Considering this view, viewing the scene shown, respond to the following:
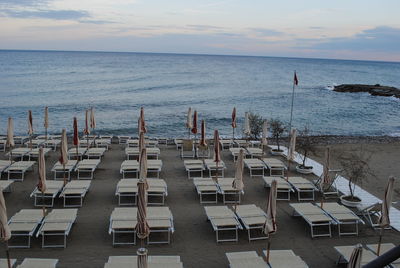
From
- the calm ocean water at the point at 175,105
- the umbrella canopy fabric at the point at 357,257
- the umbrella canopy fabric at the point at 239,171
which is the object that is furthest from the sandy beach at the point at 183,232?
the calm ocean water at the point at 175,105

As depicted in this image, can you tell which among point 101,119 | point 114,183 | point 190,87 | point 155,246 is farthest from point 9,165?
point 190,87

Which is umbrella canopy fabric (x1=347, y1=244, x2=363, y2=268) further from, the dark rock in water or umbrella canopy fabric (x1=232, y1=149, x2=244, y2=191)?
the dark rock in water

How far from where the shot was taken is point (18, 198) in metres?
10.7

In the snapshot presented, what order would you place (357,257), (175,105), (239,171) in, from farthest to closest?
(175,105)
(239,171)
(357,257)

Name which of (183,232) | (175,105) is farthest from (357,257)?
(175,105)

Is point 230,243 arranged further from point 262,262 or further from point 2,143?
point 2,143

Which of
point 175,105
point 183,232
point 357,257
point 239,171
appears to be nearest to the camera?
point 357,257

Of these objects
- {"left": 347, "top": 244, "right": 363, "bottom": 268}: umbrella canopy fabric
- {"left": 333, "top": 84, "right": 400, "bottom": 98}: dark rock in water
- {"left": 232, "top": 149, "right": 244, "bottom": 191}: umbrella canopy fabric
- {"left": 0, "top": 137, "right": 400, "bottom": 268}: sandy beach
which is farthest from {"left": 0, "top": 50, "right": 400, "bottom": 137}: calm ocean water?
{"left": 347, "top": 244, "right": 363, "bottom": 268}: umbrella canopy fabric

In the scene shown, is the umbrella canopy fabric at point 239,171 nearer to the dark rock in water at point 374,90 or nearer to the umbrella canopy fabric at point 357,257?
the umbrella canopy fabric at point 357,257

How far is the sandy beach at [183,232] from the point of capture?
25.8 ft

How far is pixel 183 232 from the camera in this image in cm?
898

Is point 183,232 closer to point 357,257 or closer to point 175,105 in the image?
point 357,257

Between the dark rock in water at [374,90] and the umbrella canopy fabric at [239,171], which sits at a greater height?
the umbrella canopy fabric at [239,171]

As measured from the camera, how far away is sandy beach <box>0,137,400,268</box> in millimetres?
7867
